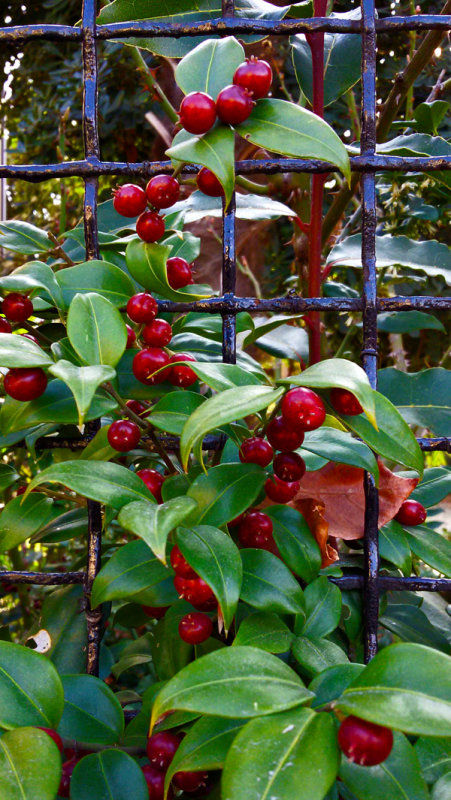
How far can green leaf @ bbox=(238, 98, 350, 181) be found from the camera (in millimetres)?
484

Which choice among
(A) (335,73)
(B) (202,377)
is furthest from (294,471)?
(A) (335,73)

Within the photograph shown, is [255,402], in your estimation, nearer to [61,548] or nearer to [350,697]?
[350,697]

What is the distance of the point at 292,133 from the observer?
498 mm

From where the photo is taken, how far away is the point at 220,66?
0.54 meters

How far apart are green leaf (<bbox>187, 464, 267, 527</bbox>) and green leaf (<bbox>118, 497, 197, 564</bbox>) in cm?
5

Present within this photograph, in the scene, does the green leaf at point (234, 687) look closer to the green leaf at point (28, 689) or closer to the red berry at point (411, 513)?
the green leaf at point (28, 689)

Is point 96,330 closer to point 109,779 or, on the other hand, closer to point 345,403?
point 345,403

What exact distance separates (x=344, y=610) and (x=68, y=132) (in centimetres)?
192

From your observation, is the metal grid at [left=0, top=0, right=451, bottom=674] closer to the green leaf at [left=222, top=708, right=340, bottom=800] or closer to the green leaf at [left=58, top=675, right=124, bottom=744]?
the green leaf at [left=58, top=675, right=124, bottom=744]

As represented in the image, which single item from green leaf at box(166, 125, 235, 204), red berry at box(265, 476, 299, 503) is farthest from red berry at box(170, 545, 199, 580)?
green leaf at box(166, 125, 235, 204)

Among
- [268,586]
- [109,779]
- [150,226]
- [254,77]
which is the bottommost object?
[109,779]

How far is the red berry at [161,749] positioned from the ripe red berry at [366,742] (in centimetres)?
17

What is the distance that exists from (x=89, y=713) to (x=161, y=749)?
0.07m

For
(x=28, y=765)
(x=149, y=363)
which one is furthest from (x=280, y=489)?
(x=28, y=765)
